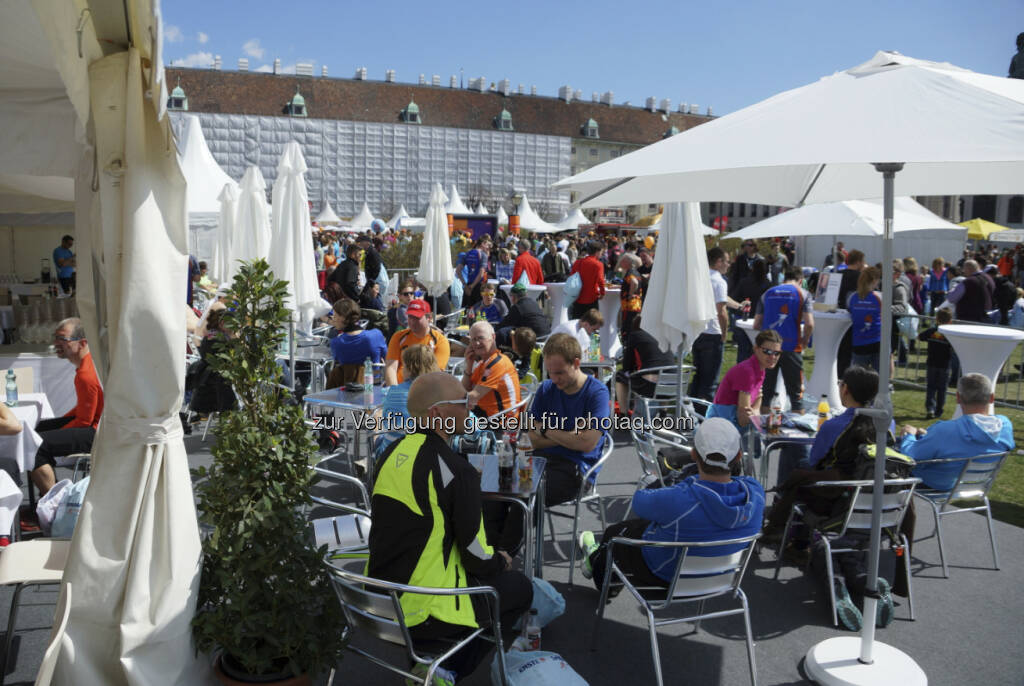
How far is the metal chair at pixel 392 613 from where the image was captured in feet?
9.34

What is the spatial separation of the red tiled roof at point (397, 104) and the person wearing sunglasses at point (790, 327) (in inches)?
2332

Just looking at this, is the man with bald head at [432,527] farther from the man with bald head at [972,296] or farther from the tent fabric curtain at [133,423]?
the man with bald head at [972,296]

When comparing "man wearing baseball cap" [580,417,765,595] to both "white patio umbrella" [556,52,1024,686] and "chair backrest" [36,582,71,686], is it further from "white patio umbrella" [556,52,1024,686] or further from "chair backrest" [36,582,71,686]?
"chair backrest" [36,582,71,686]

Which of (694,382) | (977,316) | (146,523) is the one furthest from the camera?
(977,316)

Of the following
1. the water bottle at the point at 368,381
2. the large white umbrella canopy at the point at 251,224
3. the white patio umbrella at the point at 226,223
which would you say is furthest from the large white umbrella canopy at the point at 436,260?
the water bottle at the point at 368,381

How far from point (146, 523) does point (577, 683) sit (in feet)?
6.10

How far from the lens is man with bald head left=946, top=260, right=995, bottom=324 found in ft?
35.1

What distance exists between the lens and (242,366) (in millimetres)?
3012

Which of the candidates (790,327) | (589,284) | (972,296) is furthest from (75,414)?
(972,296)

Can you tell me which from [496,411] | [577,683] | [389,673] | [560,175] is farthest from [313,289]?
[560,175]

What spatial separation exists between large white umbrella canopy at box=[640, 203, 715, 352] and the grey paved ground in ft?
6.18

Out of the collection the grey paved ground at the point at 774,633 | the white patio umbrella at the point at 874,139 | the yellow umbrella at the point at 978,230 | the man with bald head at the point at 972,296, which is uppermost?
the yellow umbrella at the point at 978,230

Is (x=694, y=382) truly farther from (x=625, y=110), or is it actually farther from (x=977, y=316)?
(x=625, y=110)

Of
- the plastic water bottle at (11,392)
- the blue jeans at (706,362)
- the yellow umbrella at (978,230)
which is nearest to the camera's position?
the plastic water bottle at (11,392)
